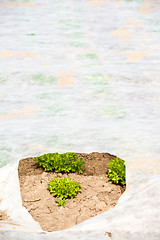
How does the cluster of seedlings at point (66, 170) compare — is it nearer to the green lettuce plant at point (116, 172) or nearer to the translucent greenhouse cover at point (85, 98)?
the green lettuce plant at point (116, 172)

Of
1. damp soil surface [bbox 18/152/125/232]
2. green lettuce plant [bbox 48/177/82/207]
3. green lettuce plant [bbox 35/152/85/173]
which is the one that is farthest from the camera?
green lettuce plant [bbox 35/152/85/173]

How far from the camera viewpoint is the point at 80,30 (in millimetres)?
4824

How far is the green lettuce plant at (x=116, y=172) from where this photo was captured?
342cm

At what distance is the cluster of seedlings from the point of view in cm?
327

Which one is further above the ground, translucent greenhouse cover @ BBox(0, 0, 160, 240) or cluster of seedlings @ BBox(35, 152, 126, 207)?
translucent greenhouse cover @ BBox(0, 0, 160, 240)

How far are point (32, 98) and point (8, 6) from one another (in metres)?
2.58

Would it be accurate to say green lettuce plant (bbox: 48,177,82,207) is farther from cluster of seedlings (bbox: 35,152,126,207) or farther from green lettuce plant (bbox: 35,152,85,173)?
green lettuce plant (bbox: 35,152,85,173)

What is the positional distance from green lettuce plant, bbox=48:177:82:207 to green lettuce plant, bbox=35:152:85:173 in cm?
24

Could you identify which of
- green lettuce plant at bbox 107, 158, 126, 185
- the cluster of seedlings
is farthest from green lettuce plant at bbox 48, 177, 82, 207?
green lettuce plant at bbox 107, 158, 126, 185

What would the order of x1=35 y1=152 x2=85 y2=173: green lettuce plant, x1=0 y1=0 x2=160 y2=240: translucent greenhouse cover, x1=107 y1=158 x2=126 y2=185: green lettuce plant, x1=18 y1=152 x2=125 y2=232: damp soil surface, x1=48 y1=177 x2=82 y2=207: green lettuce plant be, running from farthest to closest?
x1=35 y1=152 x2=85 y2=173: green lettuce plant → x1=107 y1=158 x2=126 y2=185: green lettuce plant → x1=48 y1=177 x2=82 y2=207: green lettuce plant → x1=18 y1=152 x2=125 y2=232: damp soil surface → x1=0 y1=0 x2=160 y2=240: translucent greenhouse cover

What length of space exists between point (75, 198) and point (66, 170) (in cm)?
42

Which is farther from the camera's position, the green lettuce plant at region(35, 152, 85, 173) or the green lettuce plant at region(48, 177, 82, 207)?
the green lettuce plant at region(35, 152, 85, 173)

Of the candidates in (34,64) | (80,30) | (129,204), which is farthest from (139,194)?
(80,30)

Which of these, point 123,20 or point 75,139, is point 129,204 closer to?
point 75,139
